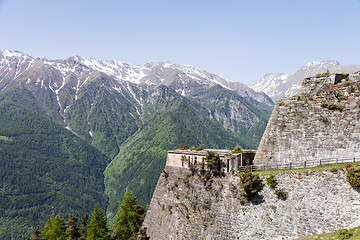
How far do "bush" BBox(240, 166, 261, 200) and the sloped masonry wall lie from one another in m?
0.64

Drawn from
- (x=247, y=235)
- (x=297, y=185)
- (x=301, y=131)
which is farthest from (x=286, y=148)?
(x=247, y=235)

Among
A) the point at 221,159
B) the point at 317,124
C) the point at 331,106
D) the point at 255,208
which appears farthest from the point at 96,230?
the point at 331,106

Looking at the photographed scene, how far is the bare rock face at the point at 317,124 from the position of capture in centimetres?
2338

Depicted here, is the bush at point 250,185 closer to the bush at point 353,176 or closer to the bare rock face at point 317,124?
the bare rock face at point 317,124

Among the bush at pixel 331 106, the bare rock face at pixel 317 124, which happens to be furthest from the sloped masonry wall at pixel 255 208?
the bush at pixel 331 106

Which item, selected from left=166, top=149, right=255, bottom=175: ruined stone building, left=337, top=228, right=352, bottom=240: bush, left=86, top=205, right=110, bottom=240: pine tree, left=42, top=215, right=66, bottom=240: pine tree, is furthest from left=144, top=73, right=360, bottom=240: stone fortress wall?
left=42, top=215, right=66, bottom=240: pine tree

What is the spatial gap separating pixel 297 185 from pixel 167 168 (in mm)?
17486

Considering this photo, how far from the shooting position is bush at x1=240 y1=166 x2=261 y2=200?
969 inches

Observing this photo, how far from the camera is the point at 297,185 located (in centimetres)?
2264

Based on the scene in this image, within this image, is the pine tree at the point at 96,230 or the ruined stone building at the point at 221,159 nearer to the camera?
the ruined stone building at the point at 221,159

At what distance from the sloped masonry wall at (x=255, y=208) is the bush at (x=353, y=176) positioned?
51 cm

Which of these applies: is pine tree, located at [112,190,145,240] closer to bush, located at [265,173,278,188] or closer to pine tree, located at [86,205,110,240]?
pine tree, located at [86,205,110,240]

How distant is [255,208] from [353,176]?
8.80 metres

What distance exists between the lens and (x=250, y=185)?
24.7 m
